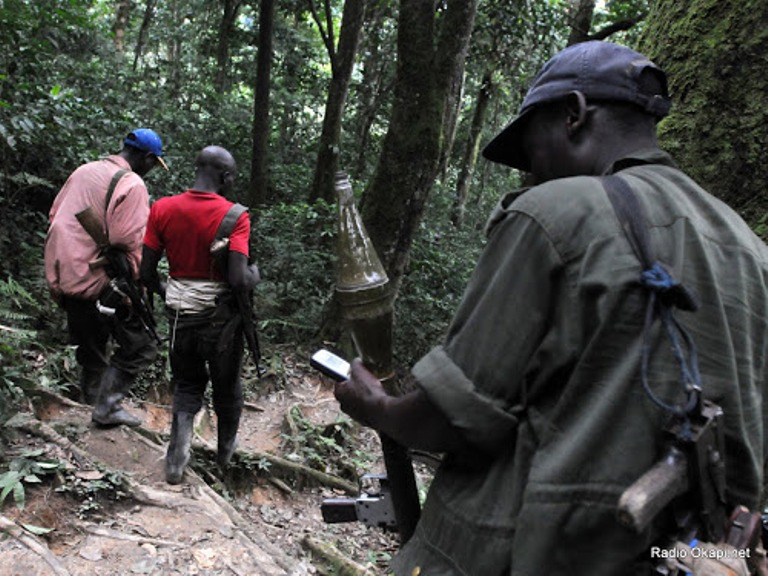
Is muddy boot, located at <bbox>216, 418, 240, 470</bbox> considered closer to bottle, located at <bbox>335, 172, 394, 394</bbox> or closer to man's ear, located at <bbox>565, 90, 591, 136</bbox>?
bottle, located at <bbox>335, 172, 394, 394</bbox>

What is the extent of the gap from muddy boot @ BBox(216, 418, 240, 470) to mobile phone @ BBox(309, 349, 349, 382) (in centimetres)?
350

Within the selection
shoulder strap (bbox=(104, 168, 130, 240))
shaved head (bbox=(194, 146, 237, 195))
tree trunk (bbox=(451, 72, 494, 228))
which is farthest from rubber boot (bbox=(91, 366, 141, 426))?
tree trunk (bbox=(451, 72, 494, 228))

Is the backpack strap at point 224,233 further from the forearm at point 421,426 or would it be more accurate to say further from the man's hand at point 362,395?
the forearm at point 421,426

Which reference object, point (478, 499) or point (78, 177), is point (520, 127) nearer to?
point (478, 499)

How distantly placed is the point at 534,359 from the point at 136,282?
445 centimetres

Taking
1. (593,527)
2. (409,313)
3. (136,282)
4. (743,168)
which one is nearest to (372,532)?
(136,282)

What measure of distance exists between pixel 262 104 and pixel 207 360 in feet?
27.5

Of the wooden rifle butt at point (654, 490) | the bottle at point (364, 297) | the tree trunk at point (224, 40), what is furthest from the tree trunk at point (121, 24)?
the wooden rifle butt at point (654, 490)

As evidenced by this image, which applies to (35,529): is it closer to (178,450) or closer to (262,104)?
(178,450)

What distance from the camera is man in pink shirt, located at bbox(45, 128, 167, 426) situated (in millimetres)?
4945

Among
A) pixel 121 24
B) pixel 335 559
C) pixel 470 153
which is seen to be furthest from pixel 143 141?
pixel 121 24

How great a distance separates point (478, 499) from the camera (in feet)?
5.04

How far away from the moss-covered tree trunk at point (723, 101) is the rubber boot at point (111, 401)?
4.37m

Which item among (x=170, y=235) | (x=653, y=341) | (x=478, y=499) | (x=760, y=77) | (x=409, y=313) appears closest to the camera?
(x=653, y=341)
